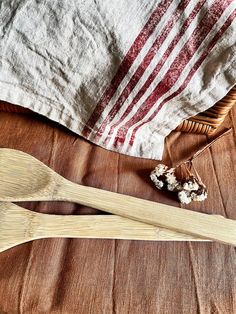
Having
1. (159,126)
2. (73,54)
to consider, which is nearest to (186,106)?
(159,126)

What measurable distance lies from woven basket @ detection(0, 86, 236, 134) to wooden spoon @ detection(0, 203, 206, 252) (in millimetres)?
141

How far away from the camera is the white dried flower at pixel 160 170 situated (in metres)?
0.45

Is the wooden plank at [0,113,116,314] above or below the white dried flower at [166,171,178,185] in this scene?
below

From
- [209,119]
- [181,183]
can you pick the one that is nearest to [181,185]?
[181,183]

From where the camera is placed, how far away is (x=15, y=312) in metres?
0.33

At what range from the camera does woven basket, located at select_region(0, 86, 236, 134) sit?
464 millimetres

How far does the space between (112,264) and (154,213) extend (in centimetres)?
7

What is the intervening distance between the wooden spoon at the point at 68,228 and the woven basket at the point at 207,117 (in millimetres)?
141

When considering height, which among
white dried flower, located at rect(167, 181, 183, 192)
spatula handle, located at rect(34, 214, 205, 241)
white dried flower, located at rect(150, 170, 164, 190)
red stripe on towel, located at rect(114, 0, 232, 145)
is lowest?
spatula handle, located at rect(34, 214, 205, 241)

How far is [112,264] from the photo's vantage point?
37 cm

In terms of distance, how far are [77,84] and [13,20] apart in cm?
9

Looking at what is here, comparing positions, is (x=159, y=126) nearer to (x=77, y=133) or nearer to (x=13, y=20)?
(x=77, y=133)

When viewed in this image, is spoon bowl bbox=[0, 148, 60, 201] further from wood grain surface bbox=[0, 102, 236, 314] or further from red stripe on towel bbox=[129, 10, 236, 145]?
red stripe on towel bbox=[129, 10, 236, 145]

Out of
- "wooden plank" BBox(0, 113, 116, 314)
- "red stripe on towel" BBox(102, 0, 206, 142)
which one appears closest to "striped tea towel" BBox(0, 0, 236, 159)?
"red stripe on towel" BBox(102, 0, 206, 142)
